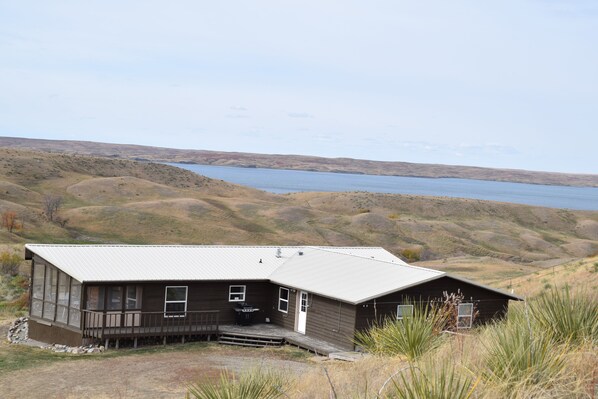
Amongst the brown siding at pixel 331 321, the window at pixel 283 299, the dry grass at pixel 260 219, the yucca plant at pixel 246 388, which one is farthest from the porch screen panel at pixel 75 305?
the dry grass at pixel 260 219

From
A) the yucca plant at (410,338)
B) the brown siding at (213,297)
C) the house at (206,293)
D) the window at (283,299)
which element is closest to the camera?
the yucca plant at (410,338)

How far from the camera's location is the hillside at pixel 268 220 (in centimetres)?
7125

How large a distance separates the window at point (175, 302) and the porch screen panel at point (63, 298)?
3.87 m

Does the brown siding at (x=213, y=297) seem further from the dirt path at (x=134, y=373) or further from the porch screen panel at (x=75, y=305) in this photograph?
the dirt path at (x=134, y=373)

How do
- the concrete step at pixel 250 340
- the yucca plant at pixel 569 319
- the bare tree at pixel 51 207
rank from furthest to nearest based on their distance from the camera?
the bare tree at pixel 51 207 → the concrete step at pixel 250 340 → the yucca plant at pixel 569 319

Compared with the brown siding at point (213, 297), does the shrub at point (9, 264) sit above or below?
below

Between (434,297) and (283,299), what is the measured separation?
6.61 m

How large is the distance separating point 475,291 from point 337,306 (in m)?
6.14

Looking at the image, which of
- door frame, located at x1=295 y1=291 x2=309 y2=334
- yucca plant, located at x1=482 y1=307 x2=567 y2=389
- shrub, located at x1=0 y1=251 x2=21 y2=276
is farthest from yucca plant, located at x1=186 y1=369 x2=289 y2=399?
shrub, located at x1=0 y1=251 x2=21 y2=276

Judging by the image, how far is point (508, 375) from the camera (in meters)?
8.52

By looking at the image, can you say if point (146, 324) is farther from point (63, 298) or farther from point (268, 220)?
point (268, 220)

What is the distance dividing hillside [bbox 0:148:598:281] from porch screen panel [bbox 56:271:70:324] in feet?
88.6

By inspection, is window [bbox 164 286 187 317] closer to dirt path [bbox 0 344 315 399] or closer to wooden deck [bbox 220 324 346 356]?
wooden deck [bbox 220 324 346 356]

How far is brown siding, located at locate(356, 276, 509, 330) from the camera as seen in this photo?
93.7 ft
